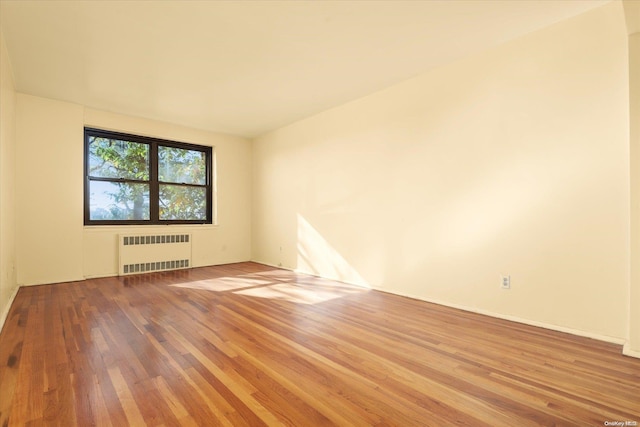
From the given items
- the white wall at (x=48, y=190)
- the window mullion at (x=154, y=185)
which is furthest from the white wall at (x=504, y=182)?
→ the white wall at (x=48, y=190)

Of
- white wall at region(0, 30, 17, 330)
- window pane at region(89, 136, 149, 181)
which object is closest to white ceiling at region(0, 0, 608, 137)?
white wall at region(0, 30, 17, 330)

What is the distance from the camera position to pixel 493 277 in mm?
3031

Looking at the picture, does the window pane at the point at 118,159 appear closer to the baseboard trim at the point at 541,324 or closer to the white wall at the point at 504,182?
the white wall at the point at 504,182

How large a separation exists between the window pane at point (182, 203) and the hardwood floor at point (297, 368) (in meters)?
2.58

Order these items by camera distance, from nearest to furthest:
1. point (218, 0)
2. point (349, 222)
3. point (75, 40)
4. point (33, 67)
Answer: point (218, 0)
point (75, 40)
point (33, 67)
point (349, 222)

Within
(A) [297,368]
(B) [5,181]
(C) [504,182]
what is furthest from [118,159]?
(C) [504,182]

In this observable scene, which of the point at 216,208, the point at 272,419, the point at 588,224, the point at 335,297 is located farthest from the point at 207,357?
the point at 216,208

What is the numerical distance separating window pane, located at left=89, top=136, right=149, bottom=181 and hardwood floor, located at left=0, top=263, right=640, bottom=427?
2424 millimetres

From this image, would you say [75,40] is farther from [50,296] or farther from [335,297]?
[335,297]

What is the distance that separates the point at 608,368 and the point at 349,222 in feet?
9.95

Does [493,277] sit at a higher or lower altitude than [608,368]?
higher

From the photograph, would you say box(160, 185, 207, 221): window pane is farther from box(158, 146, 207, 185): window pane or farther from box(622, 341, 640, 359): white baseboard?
box(622, 341, 640, 359): white baseboard

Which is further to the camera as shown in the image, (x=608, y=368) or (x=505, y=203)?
Answer: (x=505, y=203)

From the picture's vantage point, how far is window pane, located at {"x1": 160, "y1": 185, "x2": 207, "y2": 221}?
5679mm
